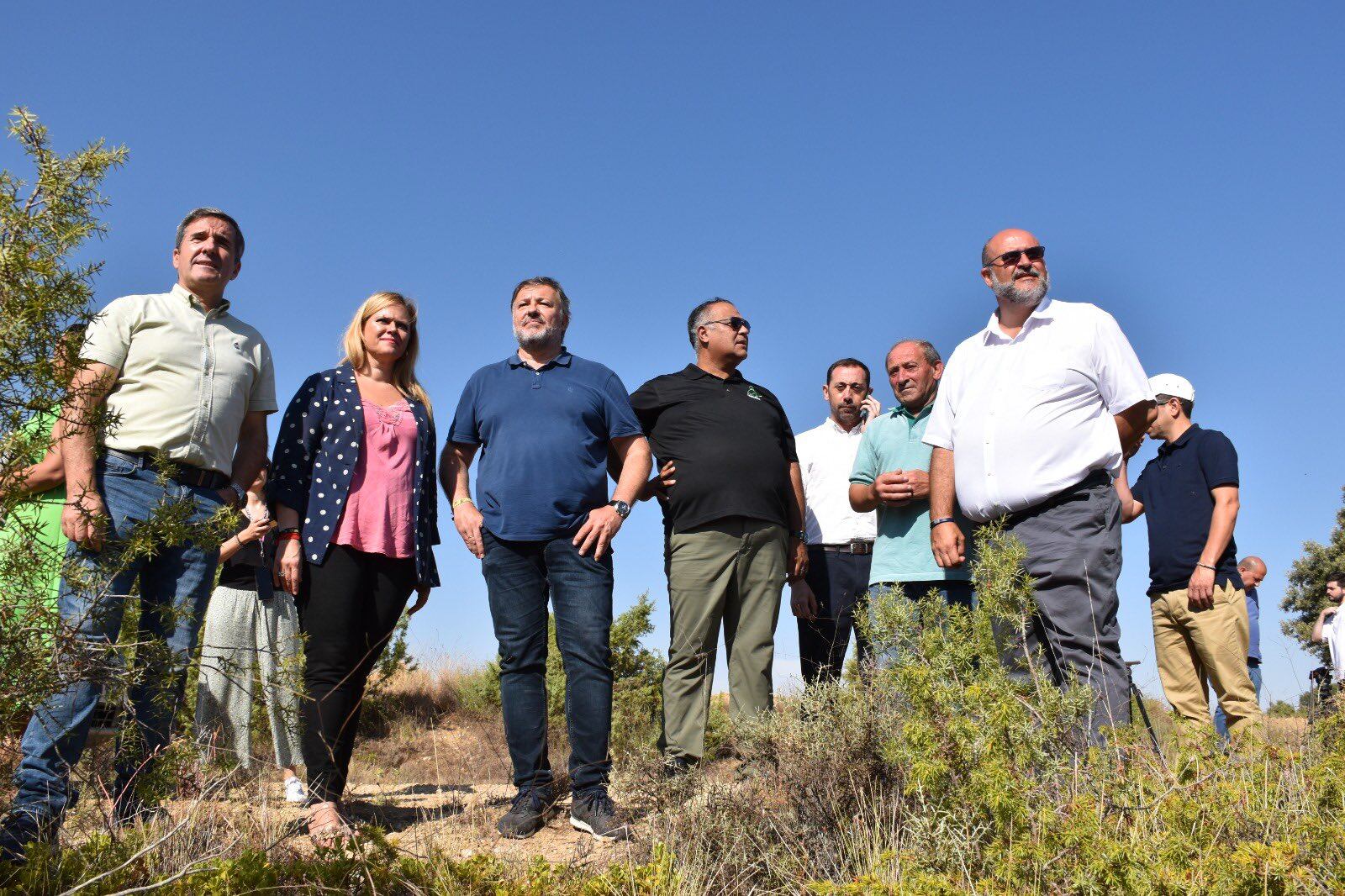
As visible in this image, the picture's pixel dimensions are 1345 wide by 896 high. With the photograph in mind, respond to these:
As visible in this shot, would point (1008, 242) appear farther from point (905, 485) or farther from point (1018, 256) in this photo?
point (905, 485)

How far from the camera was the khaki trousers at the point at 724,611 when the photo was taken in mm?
4949

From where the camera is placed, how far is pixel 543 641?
4594 millimetres

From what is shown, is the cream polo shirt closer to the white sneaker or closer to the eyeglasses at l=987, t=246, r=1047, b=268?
the white sneaker

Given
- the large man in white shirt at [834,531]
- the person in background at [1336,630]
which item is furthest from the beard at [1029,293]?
the person in background at [1336,630]

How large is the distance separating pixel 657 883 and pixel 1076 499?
2.34m

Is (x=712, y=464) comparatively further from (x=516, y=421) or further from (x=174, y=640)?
(x=174, y=640)

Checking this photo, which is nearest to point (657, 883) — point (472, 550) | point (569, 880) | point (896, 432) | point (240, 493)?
point (569, 880)

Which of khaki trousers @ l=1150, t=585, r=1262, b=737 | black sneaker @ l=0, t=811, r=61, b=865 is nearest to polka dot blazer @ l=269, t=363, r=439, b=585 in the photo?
black sneaker @ l=0, t=811, r=61, b=865

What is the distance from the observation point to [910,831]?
10.8ft

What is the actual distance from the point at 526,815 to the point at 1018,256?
127 inches

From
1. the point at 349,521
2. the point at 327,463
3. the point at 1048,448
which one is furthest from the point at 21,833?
the point at 1048,448

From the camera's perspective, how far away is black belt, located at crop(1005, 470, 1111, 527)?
429 cm

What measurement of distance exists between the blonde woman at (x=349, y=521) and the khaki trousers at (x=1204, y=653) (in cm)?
418

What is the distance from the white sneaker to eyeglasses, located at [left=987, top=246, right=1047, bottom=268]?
169 inches
